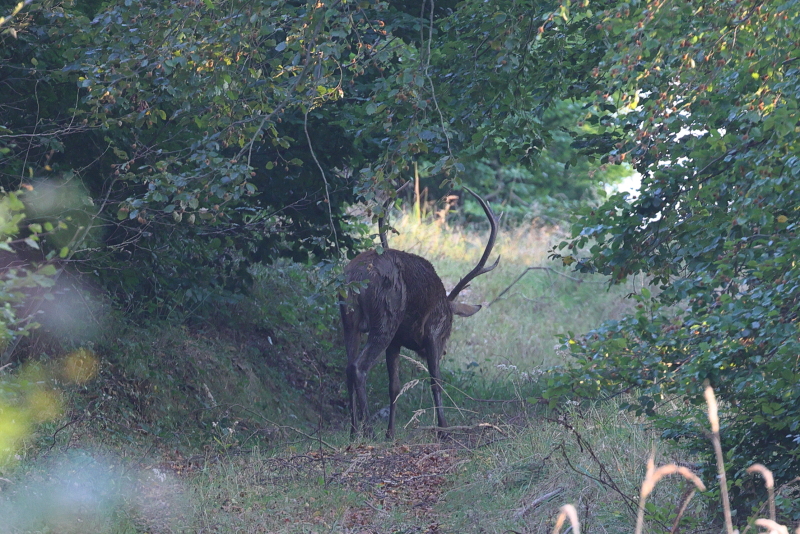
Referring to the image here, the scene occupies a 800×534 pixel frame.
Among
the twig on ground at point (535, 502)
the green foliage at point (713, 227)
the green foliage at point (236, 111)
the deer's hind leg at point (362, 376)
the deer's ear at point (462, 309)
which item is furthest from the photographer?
the deer's ear at point (462, 309)

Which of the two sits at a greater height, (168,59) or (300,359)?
(168,59)

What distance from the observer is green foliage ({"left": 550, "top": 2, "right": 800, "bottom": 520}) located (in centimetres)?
454

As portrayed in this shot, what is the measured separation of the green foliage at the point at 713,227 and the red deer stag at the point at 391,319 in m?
2.57

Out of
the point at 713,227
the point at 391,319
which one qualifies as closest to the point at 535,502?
the point at 713,227

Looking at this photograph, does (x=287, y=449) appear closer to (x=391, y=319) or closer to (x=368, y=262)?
(x=391, y=319)

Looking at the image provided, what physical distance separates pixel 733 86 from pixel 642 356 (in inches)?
78.8

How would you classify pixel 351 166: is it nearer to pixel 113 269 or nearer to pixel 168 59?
pixel 113 269

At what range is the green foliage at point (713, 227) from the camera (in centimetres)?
454

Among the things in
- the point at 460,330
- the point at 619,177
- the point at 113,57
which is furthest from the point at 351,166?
the point at 619,177

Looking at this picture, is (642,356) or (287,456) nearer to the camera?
(642,356)

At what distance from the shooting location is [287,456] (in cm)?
759

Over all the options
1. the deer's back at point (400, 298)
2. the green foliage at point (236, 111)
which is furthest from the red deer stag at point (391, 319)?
the green foliage at point (236, 111)

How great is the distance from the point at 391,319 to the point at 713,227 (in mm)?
4076

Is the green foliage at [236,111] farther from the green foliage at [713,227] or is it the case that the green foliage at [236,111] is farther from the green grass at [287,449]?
the green foliage at [713,227]
